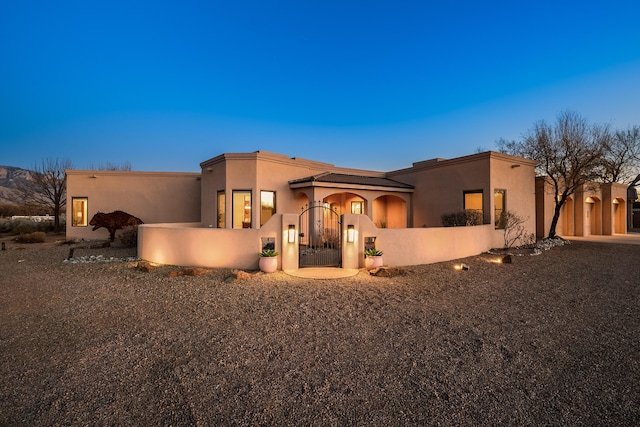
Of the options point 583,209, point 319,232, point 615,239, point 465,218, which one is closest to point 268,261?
point 319,232

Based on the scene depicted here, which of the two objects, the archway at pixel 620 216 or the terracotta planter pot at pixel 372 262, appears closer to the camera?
the terracotta planter pot at pixel 372 262

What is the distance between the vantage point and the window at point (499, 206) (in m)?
12.6

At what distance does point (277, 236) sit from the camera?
854 cm

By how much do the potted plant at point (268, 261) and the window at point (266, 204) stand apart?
4.74 meters

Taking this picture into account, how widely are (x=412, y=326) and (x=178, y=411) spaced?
358 centimetres

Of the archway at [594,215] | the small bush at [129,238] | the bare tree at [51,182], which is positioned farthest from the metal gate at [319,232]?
the bare tree at [51,182]

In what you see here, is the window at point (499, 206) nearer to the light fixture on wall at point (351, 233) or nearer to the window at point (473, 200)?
the window at point (473, 200)

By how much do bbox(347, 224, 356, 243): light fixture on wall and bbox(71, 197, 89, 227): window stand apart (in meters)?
17.1

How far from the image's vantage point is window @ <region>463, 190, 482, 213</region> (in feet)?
41.7

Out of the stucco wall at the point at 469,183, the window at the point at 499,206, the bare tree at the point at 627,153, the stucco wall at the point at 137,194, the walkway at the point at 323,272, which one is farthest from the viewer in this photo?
the bare tree at the point at 627,153

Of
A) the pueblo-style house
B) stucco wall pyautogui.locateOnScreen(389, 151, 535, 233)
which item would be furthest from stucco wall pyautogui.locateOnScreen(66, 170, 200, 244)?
stucco wall pyautogui.locateOnScreen(389, 151, 535, 233)

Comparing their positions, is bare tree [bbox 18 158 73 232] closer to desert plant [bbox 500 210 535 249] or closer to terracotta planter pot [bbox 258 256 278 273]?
terracotta planter pot [bbox 258 256 278 273]

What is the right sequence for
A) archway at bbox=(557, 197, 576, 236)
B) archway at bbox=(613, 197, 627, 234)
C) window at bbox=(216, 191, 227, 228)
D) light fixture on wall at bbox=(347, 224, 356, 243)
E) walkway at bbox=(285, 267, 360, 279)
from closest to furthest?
walkway at bbox=(285, 267, 360, 279)
light fixture on wall at bbox=(347, 224, 356, 243)
window at bbox=(216, 191, 227, 228)
archway at bbox=(557, 197, 576, 236)
archway at bbox=(613, 197, 627, 234)

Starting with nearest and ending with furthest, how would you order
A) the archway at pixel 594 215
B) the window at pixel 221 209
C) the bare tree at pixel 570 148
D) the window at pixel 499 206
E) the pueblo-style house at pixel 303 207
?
the pueblo-style house at pixel 303 207 < the window at pixel 499 206 < the window at pixel 221 209 < the bare tree at pixel 570 148 < the archway at pixel 594 215
